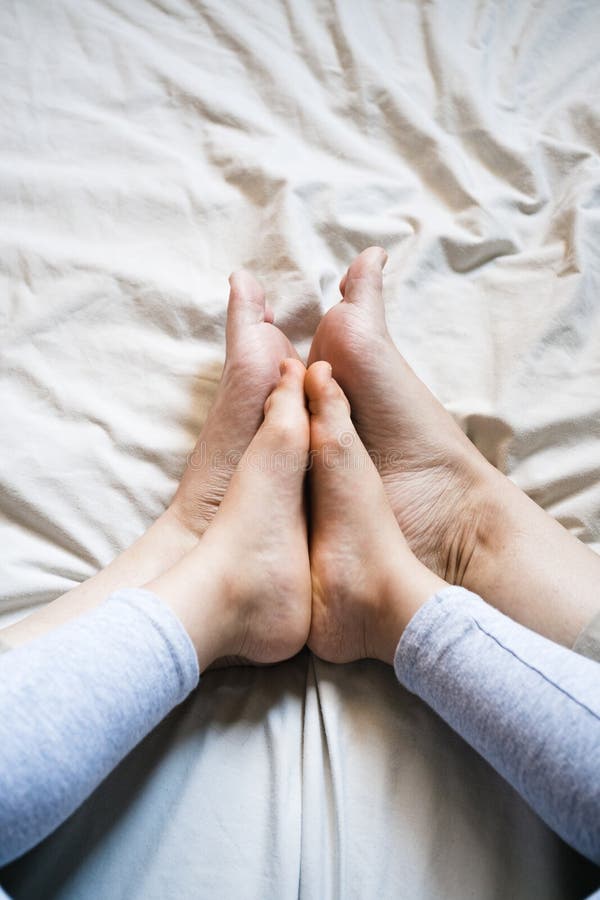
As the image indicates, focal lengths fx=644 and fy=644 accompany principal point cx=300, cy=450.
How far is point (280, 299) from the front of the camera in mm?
800

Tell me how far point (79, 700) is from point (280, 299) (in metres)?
0.51

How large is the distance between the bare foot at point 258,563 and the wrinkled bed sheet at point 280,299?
0.19 feet

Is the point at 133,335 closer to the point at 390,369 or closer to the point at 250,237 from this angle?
the point at 250,237

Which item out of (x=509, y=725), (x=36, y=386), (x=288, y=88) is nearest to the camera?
(x=509, y=725)

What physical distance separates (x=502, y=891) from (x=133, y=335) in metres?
0.66

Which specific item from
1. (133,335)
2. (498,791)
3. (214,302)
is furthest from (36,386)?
(498,791)

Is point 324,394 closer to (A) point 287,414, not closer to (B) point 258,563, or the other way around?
(A) point 287,414

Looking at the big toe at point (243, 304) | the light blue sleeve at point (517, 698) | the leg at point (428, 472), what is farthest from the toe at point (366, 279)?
the light blue sleeve at point (517, 698)

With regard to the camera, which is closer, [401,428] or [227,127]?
[401,428]

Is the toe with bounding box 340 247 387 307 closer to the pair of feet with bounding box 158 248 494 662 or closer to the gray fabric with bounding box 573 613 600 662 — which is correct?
the pair of feet with bounding box 158 248 494 662

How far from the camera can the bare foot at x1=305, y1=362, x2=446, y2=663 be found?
A: 612mm

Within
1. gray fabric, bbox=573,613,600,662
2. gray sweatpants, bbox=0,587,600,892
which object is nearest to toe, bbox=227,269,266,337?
gray sweatpants, bbox=0,587,600,892

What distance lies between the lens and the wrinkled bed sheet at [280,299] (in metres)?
0.54

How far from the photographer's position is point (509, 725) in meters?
0.48
